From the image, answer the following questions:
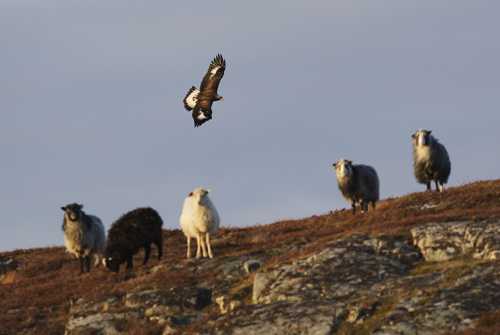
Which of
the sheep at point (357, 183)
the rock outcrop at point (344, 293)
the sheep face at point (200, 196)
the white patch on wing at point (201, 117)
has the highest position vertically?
the white patch on wing at point (201, 117)

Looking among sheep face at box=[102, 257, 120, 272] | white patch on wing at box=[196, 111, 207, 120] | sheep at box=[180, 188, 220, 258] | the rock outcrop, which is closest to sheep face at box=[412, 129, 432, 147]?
the rock outcrop

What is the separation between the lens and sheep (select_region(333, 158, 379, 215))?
22.9m

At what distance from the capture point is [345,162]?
22.8 meters

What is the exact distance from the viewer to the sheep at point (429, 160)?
23.9 metres

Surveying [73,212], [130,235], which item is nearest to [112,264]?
[130,235]

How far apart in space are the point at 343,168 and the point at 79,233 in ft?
33.9

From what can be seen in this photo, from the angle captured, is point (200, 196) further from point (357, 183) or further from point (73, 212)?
point (357, 183)

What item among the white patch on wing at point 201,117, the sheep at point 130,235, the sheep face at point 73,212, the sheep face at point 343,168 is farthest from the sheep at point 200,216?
the white patch on wing at point 201,117

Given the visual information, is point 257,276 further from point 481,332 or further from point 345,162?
point 345,162

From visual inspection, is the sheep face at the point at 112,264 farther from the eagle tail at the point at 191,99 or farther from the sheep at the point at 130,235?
the eagle tail at the point at 191,99

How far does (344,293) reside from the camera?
12.7 m

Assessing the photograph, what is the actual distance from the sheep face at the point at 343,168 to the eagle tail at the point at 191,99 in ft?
28.5

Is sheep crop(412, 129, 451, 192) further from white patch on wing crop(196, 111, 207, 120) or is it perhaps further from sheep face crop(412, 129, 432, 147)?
white patch on wing crop(196, 111, 207, 120)

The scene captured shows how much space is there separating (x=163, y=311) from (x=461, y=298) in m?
7.00
